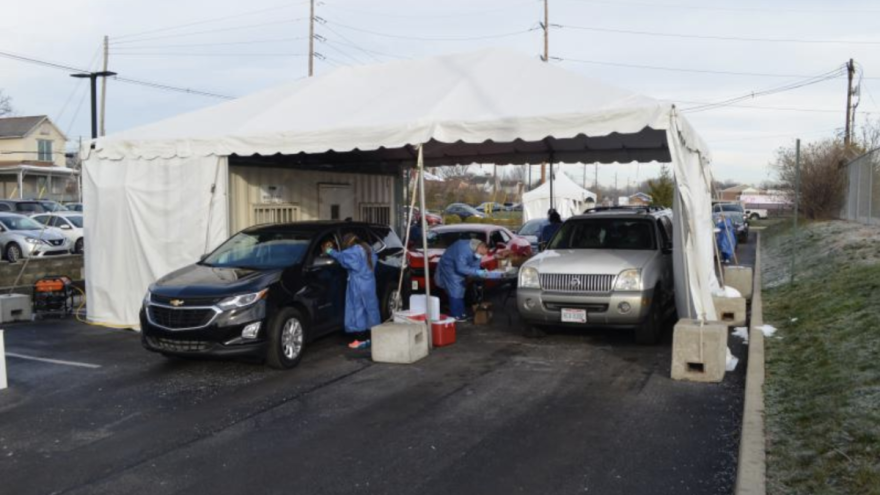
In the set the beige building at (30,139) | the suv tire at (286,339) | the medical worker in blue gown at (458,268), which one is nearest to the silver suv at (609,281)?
the medical worker in blue gown at (458,268)

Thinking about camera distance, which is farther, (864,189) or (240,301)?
(864,189)

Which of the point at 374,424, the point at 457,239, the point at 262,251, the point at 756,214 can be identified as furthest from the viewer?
the point at 756,214

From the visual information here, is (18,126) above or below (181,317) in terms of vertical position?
above

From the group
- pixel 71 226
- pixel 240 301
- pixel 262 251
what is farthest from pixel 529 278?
pixel 71 226

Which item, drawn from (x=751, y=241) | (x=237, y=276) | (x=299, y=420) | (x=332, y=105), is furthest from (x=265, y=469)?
(x=751, y=241)

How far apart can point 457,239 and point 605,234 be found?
172 inches

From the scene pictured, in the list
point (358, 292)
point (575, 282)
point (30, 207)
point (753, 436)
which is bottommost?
point (753, 436)

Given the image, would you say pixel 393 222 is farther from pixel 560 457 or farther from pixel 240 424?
pixel 560 457

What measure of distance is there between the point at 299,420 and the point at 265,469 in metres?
1.19

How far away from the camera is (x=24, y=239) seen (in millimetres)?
21781

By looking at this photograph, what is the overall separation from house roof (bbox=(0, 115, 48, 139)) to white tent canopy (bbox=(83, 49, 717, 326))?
184 feet

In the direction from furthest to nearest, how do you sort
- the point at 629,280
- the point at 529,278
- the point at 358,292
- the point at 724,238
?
the point at 724,238, the point at 529,278, the point at 358,292, the point at 629,280

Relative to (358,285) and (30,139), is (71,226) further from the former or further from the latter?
(30,139)

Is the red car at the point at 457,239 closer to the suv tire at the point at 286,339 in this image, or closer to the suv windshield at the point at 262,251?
the suv windshield at the point at 262,251
